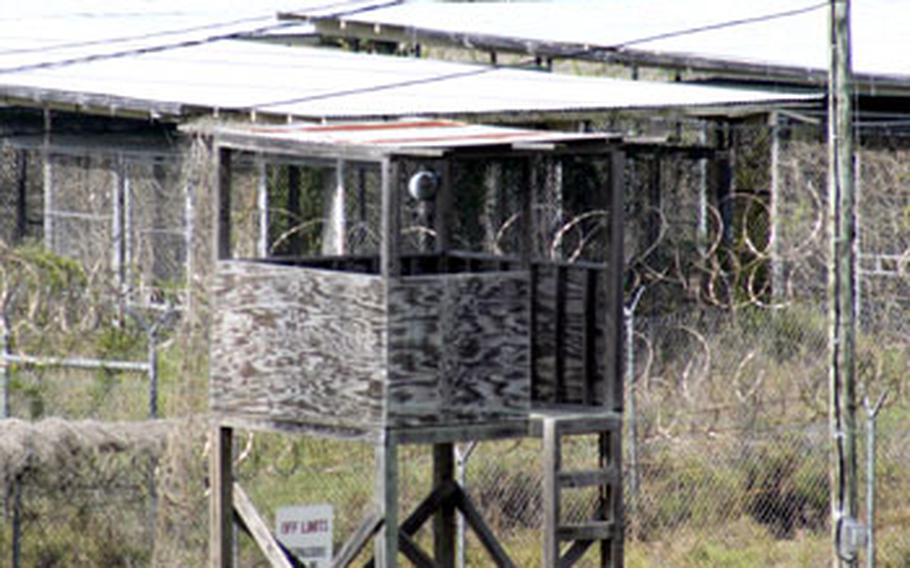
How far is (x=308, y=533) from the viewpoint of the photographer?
1302cm

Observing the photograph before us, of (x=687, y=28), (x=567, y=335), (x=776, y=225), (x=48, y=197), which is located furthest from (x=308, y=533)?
(x=687, y=28)

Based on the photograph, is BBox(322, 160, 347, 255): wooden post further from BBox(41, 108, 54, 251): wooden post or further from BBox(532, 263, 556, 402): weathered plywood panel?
BBox(532, 263, 556, 402): weathered plywood panel

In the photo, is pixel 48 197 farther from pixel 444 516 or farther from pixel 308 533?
pixel 308 533

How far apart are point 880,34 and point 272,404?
16.7 metres

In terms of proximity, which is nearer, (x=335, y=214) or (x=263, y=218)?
(x=263, y=218)

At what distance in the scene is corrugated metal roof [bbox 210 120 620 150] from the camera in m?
11.6

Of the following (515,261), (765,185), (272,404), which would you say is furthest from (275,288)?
(765,185)

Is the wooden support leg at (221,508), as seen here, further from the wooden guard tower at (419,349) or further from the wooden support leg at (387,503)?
the wooden support leg at (387,503)

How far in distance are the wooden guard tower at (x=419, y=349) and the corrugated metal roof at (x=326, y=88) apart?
703cm

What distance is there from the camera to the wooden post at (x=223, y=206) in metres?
12.4

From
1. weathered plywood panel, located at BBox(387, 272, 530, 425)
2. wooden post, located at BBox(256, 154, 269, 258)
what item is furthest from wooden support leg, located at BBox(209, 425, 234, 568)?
wooden post, located at BBox(256, 154, 269, 258)

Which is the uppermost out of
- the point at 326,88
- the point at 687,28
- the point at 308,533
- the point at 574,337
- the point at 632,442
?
the point at 687,28

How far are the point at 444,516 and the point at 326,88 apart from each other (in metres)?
9.66

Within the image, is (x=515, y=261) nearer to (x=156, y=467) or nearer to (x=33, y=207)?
(x=156, y=467)
